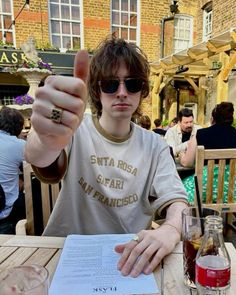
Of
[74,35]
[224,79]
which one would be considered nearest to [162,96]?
[74,35]

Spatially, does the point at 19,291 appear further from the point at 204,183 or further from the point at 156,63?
the point at 156,63

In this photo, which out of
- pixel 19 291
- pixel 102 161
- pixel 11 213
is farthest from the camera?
pixel 11 213

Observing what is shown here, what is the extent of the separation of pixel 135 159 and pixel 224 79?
4963 mm

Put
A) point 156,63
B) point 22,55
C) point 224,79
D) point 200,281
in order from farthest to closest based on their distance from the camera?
point 156,63 < point 22,55 < point 224,79 < point 200,281

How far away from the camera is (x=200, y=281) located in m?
0.69

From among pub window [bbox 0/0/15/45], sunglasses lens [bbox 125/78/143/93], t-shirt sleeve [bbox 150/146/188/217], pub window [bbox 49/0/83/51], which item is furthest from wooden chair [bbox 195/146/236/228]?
pub window [bbox 0/0/15/45]

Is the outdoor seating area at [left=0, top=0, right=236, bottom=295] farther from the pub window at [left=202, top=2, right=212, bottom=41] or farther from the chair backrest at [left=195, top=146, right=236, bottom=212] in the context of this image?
the pub window at [left=202, top=2, right=212, bottom=41]

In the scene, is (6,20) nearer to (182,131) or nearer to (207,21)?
(207,21)

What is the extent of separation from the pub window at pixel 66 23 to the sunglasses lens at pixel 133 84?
817 cm

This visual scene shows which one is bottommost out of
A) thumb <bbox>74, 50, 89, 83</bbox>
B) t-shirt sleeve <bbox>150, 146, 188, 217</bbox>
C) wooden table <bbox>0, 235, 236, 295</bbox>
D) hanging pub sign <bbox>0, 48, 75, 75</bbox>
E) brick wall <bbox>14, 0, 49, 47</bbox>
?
wooden table <bbox>0, 235, 236, 295</bbox>

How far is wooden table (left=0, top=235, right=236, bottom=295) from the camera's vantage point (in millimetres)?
786

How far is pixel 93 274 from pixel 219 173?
1.79 metres

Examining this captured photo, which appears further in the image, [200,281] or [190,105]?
[190,105]

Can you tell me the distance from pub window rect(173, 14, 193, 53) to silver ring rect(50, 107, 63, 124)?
33.3 ft
